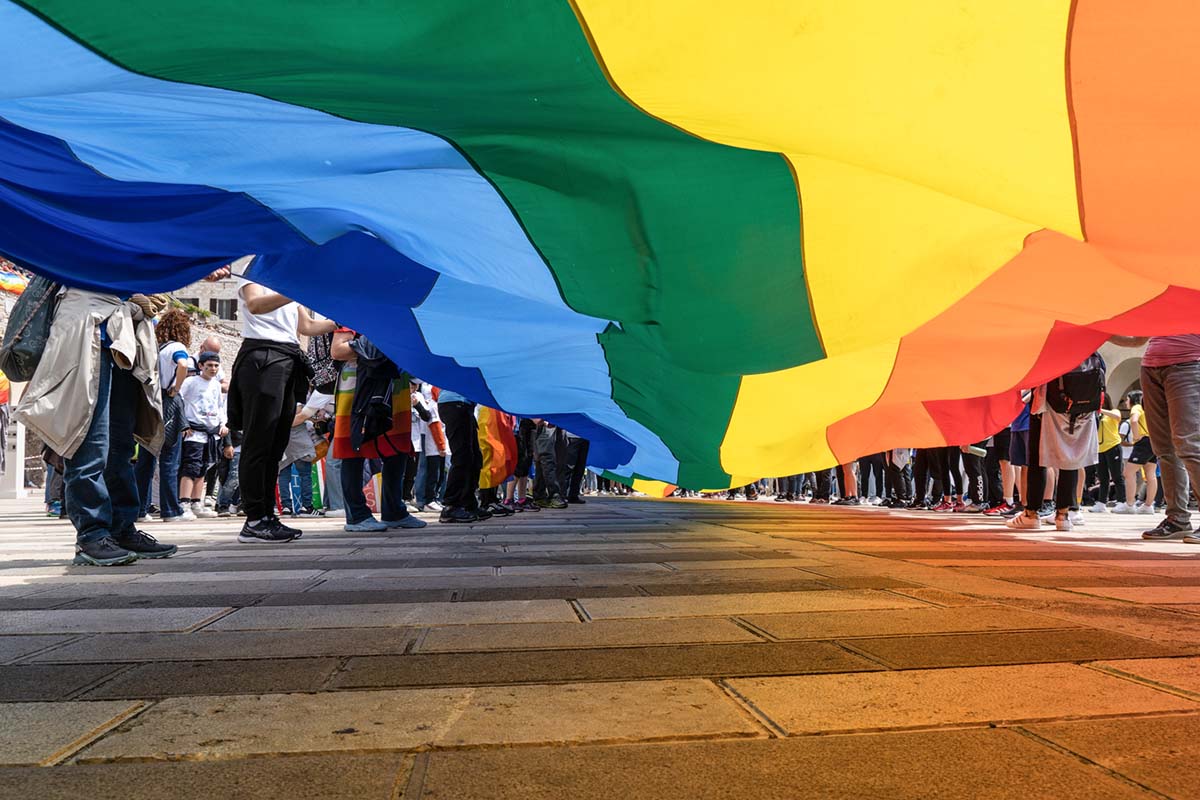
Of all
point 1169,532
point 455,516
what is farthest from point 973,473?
point 455,516

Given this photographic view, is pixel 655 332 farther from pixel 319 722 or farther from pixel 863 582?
pixel 319 722

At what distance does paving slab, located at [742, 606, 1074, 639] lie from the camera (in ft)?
8.30

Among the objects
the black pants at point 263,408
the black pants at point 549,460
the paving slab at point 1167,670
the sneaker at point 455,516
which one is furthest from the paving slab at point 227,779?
the black pants at point 549,460

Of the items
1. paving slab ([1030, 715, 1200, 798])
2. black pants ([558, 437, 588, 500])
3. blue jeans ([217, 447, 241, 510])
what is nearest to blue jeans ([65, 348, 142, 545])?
paving slab ([1030, 715, 1200, 798])

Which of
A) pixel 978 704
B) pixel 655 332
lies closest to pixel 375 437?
pixel 655 332

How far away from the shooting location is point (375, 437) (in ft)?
20.7

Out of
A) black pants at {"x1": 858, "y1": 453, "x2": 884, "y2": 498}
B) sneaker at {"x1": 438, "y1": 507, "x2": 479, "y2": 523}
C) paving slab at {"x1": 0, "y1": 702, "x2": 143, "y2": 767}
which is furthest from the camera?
black pants at {"x1": 858, "y1": 453, "x2": 884, "y2": 498}

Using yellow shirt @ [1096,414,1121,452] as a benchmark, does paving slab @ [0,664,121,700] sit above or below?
below

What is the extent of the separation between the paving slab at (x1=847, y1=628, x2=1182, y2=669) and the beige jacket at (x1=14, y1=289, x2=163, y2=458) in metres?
3.67

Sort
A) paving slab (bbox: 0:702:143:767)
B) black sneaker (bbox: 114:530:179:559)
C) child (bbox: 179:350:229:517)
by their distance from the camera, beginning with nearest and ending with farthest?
paving slab (bbox: 0:702:143:767), black sneaker (bbox: 114:530:179:559), child (bbox: 179:350:229:517)

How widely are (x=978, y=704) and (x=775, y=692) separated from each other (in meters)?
0.41

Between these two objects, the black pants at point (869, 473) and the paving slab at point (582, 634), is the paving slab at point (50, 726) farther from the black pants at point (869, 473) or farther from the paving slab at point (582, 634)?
the black pants at point (869, 473)

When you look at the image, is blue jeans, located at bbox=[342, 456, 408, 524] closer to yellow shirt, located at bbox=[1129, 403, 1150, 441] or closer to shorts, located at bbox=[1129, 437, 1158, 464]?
shorts, located at bbox=[1129, 437, 1158, 464]

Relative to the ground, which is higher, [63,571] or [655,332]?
[655,332]
